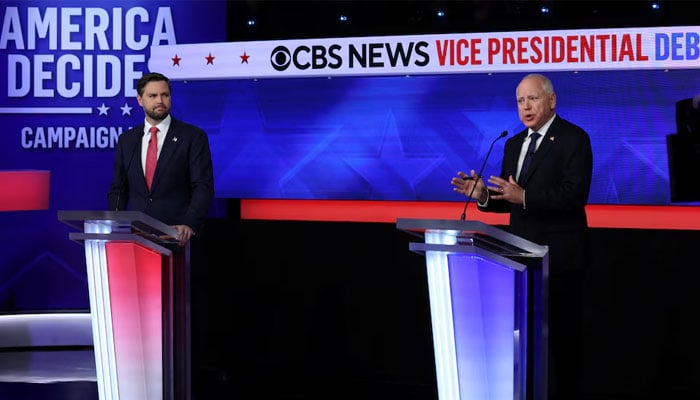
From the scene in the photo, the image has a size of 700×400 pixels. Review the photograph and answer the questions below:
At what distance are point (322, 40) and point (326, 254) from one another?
45.2 inches

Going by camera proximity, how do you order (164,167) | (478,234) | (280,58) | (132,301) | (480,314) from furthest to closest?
(280,58)
(164,167)
(132,301)
(480,314)
(478,234)

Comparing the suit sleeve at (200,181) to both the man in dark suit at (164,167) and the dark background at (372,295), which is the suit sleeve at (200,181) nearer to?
the man in dark suit at (164,167)

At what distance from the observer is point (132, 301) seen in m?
3.45

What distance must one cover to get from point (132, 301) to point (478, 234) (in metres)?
1.33

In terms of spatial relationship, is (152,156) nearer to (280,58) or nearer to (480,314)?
(280,58)

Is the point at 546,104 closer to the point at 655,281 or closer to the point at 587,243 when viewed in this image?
the point at 587,243

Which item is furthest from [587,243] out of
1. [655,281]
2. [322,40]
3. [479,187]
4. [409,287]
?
[322,40]

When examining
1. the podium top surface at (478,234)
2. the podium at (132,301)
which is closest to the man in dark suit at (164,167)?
the podium at (132,301)

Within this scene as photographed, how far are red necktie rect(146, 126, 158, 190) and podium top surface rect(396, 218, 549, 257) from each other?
1606mm

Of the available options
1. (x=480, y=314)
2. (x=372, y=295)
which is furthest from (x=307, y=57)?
(x=480, y=314)

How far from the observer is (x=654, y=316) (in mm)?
4691

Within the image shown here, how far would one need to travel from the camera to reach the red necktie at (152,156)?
4.15 m

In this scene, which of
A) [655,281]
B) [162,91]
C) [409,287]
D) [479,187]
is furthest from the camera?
[409,287]

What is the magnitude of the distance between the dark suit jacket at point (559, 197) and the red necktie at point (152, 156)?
60.6 inches
